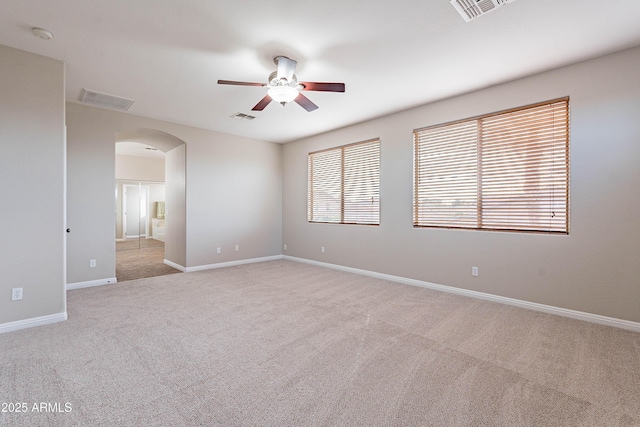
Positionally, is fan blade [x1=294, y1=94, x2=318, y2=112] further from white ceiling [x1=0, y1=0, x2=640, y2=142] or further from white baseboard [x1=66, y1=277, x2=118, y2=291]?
white baseboard [x1=66, y1=277, x2=118, y2=291]

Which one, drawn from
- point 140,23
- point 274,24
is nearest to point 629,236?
point 274,24

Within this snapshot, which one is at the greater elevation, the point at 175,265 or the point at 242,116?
the point at 242,116

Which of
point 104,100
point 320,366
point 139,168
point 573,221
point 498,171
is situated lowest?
point 320,366

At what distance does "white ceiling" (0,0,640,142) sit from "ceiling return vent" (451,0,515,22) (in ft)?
0.24

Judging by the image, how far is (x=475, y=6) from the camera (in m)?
2.27

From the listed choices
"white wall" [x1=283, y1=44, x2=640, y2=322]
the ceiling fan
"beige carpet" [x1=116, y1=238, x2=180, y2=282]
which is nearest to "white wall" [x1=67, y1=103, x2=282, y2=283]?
"beige carpet" [x1=116, y1=238, x2=180, y2=282]

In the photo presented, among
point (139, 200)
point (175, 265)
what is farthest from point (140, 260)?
point (139, 200)

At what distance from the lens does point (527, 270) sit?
3461 millimetres

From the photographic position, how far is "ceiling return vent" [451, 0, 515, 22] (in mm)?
2223

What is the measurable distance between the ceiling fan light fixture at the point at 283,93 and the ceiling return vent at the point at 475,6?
1565 millimetres

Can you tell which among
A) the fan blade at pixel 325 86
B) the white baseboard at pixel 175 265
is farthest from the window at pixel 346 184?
the white baseboard at pixel 175 265

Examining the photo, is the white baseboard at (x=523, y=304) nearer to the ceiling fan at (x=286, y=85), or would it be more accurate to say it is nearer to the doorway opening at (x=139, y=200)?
Result: the ceiling fan at (x=286, y=85)

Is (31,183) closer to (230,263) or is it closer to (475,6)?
(230,263)

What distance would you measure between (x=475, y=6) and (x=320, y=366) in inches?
123
